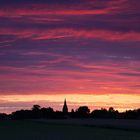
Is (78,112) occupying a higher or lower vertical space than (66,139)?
higher

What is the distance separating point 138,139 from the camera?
41188mm

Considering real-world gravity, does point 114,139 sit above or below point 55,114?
below

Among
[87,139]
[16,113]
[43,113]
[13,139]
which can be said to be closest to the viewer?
[13,139]

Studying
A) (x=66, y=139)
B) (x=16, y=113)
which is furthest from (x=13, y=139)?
(x=16, y=113)

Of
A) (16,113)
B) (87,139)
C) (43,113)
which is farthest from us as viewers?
(43,113)

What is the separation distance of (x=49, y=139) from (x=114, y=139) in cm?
503

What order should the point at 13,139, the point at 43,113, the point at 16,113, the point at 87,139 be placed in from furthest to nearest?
the point at 43,113, the point at 16,113, the point at 87,139, the point at 13,139

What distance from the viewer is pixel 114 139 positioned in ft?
133

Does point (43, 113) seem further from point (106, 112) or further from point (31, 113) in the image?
point (106, 112)

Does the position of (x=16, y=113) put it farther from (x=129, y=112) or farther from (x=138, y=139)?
(x=138, y=139)

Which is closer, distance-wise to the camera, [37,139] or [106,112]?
[37,139]

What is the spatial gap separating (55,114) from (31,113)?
27.0 feet

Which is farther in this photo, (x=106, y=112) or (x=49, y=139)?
(x=106, y=112)

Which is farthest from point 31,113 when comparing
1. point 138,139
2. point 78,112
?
point 138,139
